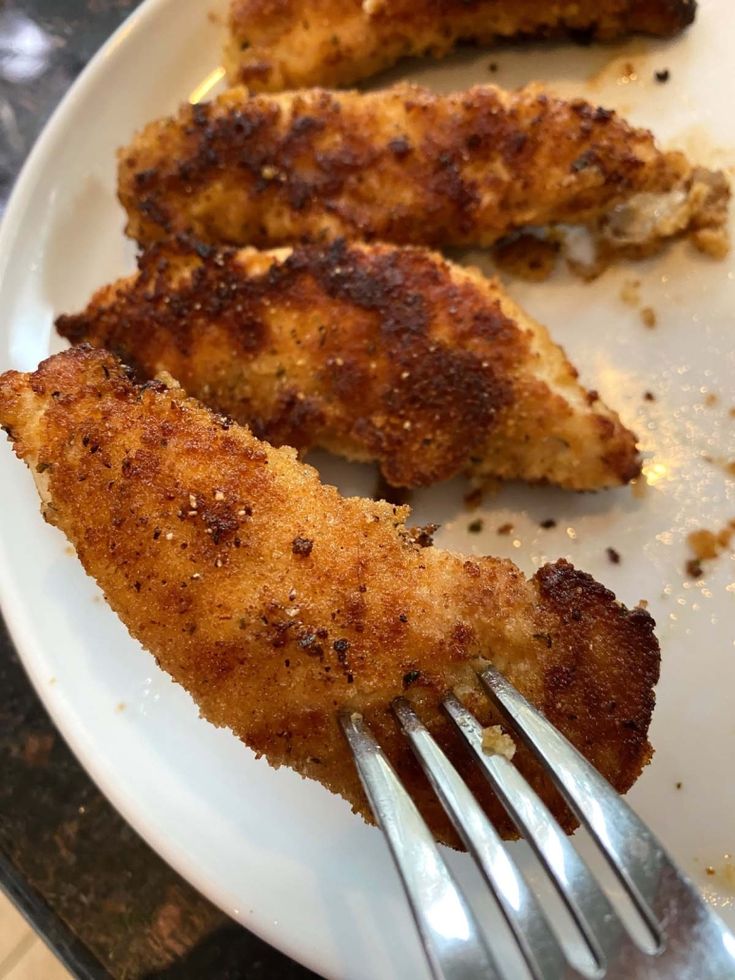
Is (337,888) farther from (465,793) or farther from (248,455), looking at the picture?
(248,455)

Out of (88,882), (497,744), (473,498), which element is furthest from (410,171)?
(88,882)

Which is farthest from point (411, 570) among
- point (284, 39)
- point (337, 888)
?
point (284, 39)

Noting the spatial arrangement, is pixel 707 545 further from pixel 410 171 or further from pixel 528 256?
pixel 410 171

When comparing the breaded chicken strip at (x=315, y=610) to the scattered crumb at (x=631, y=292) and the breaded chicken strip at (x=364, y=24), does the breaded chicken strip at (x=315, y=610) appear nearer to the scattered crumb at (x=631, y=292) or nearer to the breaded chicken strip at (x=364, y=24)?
the scattered crumb at (x=631, y=292)

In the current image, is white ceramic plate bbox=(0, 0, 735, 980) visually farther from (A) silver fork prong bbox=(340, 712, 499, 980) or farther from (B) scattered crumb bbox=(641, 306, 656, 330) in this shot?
(A) silver fork prong bbox=(340, 712, 499, 980)

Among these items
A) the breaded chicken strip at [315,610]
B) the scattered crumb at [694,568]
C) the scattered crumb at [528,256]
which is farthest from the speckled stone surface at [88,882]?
the scattered crumb at [528,256]

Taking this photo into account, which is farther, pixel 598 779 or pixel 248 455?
pixel 248 455

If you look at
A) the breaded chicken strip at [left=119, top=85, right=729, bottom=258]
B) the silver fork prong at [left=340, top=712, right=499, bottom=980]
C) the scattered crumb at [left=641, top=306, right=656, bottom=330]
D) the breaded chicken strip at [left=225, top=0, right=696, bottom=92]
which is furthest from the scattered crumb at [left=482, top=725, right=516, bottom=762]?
the breaded chicken strip at [left=225, top=0, right=696, bottom=92]
